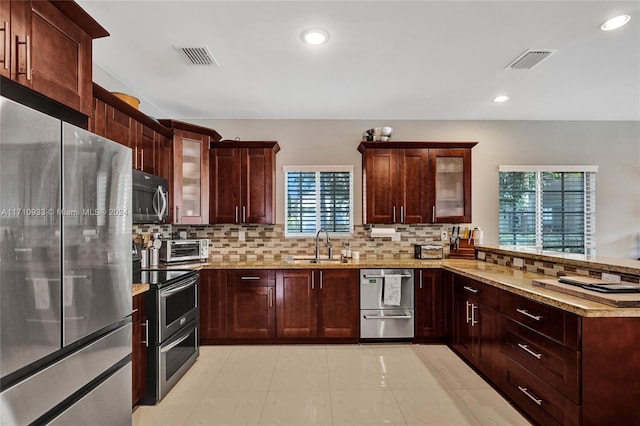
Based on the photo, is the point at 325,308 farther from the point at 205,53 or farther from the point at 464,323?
the point at 205,53

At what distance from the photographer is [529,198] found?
443 centimetres

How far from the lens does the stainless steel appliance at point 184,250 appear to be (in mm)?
A: 3455

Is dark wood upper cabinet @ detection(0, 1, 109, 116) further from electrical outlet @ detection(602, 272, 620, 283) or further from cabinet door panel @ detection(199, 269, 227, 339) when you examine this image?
electrical outlet @ detection(602, 272, 620, 283)

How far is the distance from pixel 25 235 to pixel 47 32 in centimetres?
99

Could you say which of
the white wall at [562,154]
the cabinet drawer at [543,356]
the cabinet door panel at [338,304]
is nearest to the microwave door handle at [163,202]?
the cabinet door panel at [338,304]

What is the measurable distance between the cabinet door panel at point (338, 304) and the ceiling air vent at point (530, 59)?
2.48 metres

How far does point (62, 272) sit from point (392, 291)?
2940mm

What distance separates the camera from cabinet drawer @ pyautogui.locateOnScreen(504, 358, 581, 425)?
1.79 metres

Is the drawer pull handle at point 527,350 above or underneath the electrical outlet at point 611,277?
underneath

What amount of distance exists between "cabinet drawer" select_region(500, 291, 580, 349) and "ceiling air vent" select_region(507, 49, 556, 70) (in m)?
1.94

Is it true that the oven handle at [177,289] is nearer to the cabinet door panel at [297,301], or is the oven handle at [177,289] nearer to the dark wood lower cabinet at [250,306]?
the dark wood lower cabinet at [250,306]

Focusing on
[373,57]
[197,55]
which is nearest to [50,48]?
[197,55]

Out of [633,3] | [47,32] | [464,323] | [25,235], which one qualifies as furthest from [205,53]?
[464,323]

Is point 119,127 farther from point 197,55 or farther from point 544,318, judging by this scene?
point 544,318
